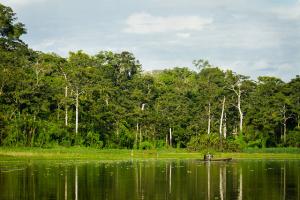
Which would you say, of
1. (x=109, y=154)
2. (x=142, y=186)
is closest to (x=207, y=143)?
(x=109, y=154)

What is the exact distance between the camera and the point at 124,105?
91188mm

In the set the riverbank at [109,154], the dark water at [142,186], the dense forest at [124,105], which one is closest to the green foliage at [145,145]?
the dense forest at [124,105]

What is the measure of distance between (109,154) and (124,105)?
18.7 meters

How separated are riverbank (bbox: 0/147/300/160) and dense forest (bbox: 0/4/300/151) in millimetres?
3751

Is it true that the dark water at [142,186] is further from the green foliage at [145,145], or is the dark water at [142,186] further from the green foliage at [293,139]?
the green foliage at [293,139]

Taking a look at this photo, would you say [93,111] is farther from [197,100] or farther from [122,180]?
[122,180]

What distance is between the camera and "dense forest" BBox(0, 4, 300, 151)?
76688mm

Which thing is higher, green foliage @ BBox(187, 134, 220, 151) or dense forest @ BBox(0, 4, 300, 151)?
dense forest @ BBox(0, 4, 300, 151)

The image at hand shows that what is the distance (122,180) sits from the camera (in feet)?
122

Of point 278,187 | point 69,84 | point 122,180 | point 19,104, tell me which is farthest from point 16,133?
point 278,187

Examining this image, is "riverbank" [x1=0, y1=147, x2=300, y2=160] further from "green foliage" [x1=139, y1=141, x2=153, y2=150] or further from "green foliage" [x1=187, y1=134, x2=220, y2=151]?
"green foliage" [x1=139, y1=141, x2=153, y2=150]

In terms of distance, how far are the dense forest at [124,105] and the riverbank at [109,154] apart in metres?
3.75

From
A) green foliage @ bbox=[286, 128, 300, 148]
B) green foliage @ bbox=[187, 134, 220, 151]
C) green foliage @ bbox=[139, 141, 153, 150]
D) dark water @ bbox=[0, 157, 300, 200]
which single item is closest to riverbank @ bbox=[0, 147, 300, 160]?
green foliage @ bbox=[187, 134, 220, 151]

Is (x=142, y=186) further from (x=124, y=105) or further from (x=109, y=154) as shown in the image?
(x=124, y=105)
